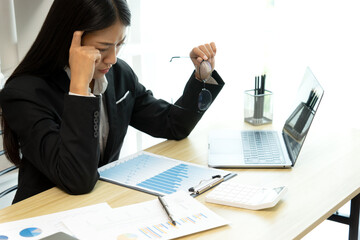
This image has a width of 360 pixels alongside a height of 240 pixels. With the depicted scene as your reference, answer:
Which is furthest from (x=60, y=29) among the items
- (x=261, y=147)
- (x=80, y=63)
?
(x=261, y=147)

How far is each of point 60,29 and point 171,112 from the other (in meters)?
0.53

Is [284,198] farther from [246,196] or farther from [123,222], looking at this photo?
[123,222]

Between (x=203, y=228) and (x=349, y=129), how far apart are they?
36.3 inches

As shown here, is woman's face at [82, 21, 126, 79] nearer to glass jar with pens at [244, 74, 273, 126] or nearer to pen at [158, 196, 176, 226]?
pen at [158, 196, 176, 226]

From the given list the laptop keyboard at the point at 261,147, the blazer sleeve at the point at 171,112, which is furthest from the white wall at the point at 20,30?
the laptop keyboard at the point at 261,147

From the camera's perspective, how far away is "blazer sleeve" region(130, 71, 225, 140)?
1666 millimetres

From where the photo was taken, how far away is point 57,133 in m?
1.30

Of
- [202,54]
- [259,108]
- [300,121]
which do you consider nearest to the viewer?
[300,121]

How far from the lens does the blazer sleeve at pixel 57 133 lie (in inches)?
48.9

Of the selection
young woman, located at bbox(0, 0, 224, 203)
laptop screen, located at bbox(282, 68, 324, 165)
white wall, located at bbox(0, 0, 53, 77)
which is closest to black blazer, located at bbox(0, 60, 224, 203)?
young woman, located at bbox(0, 0, 224, 203)

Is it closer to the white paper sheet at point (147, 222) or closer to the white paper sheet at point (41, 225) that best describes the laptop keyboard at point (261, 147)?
the white paper sheet at point (147, 222)

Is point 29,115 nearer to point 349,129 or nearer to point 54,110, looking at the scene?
point 54,110

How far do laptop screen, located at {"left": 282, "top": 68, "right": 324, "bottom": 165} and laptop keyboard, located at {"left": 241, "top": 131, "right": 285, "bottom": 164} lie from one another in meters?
0.04

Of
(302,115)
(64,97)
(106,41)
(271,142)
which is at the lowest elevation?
(271,142)
